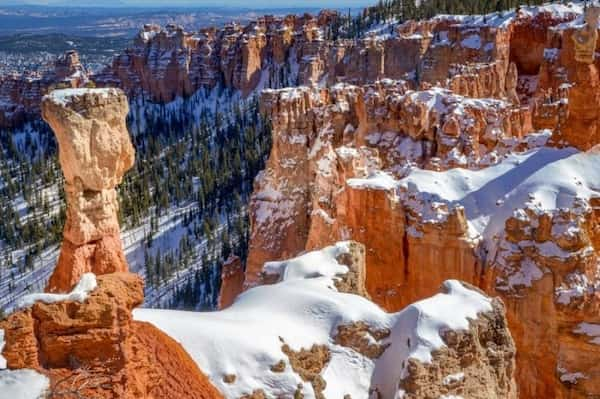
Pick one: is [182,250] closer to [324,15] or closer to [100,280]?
[324,15]

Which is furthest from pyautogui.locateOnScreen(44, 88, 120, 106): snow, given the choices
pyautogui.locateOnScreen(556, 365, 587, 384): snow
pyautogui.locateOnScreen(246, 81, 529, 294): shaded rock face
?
pyautogui.locateOnScreen(556, 365, 587, 384): snow

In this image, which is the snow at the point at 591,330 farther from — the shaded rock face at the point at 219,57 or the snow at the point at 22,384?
the shaded rock face at the point at 219,57

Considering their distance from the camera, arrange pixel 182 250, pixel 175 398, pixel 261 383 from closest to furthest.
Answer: pixel 175 398 → pixel 261 383 → pixel 182 250

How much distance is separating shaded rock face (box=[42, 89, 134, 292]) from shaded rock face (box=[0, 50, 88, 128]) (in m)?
98.6

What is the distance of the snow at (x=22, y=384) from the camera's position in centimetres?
726

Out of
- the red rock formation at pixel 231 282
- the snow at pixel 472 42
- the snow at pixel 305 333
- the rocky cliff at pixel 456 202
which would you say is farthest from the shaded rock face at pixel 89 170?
the snow at pixel 472 42

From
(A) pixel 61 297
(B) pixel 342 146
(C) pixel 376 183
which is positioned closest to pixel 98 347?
(A) pixel 61 297

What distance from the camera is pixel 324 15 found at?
97562 millimetres

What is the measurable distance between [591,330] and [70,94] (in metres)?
11.7

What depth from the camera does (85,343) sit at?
25.7 ft

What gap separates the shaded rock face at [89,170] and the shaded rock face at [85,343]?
4300 millimetres

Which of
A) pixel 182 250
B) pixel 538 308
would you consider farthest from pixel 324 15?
pixel 538 308

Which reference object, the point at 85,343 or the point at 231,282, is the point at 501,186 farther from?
the point at 231,282

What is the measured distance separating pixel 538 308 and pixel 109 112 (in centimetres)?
1061
